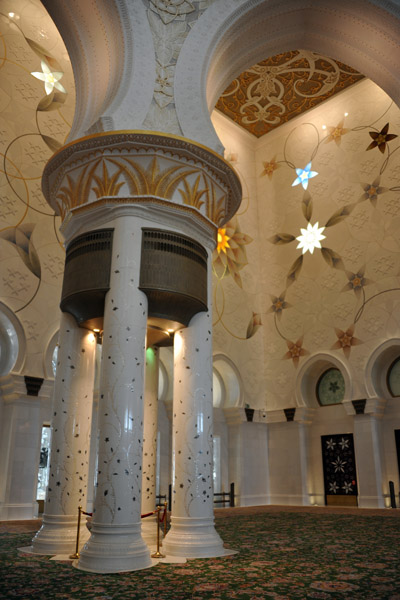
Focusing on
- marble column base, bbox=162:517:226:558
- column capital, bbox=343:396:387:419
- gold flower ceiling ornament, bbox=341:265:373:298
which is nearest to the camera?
marble column base, bbox=162:517:226:558

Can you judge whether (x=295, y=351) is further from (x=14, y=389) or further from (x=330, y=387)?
(x=14, y=389)

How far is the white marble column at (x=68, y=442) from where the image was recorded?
14.1 feet

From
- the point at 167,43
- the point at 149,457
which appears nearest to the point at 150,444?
the point at 149,457

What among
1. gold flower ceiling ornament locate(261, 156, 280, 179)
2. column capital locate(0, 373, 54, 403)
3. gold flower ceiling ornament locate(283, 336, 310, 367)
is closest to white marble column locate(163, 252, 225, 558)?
column capital locate(0, 373, 54, 403)

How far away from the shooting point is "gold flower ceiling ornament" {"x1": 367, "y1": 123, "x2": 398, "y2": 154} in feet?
34.8

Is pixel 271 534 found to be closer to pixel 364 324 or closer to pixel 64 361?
pixel 64 361

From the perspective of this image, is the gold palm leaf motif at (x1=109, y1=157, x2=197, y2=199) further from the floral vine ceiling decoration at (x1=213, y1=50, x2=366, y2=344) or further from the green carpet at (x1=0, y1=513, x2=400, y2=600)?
the floral vine ceiling decoration at (x1=213, y1=50, x2=366, y2=344)

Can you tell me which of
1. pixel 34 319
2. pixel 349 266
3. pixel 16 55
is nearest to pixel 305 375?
pixel 349 266

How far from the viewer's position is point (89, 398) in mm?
4789

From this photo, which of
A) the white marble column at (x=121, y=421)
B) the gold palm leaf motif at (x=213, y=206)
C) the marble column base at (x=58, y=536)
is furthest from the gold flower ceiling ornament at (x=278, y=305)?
the marble column base at (x=58, y=536)

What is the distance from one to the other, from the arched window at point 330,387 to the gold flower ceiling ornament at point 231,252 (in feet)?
8.95

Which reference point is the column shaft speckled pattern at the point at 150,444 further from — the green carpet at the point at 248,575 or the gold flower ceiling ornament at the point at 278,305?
the gold flower ceiling ornament at the point at 278,305

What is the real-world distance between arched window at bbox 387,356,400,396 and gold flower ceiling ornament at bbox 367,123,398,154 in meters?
4.32

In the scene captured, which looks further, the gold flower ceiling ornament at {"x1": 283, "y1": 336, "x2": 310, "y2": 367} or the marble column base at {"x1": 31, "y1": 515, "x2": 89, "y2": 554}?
the gold flower ceiling ornament at {"x1": 283, "y1": 336, "x2": 310, "y2": 367}
